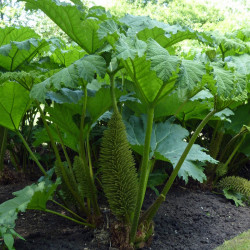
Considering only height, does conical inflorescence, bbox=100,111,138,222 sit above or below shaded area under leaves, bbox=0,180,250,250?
above

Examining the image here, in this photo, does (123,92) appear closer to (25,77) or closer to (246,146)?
(25,77)

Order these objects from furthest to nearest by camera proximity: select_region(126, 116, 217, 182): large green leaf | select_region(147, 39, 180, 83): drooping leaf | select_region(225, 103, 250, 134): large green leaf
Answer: select_region(225, 103, 250, 134): large green leaf < select_region(126, 116, 217, 182): large green leaf < select_region(147, 39, 180, 83): drooping leaf

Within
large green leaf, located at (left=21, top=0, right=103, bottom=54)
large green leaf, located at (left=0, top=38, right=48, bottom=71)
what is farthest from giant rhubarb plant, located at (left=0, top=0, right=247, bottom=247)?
large green leaf, located at (left=0, top=38, right=48, bottom=71)

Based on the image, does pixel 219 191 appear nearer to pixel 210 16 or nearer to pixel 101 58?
pixel 101 58

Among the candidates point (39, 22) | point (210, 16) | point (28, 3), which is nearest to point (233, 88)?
point (28, 3)

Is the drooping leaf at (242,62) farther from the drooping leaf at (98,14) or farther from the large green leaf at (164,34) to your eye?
the drooping leaf at (98,14)

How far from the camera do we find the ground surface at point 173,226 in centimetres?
191

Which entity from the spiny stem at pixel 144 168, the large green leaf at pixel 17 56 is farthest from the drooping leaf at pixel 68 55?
the spiny stem at pixel 144 168

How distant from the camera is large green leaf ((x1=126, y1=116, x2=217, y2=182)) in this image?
78.4 inches

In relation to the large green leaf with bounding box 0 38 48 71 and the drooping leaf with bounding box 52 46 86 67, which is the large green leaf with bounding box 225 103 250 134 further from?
the large green leaf with bounding box 0 38 48 71

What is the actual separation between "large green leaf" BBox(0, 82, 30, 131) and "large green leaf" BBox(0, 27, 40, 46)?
60 centimetres

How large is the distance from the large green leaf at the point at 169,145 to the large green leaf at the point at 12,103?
2.16 ft

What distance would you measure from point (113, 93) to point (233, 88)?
0.58m

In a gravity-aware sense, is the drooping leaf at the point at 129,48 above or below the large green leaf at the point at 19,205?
above
